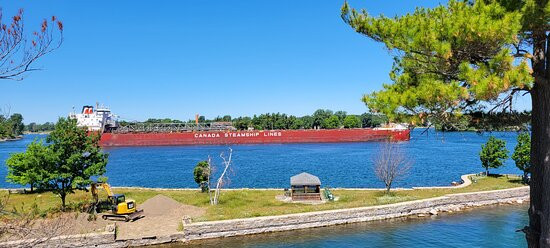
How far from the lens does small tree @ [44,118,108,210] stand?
56.4ft

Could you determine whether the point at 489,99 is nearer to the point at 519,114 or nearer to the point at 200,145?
the point at 519,114

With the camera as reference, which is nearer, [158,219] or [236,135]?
[158,219]

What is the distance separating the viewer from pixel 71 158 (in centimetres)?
1714

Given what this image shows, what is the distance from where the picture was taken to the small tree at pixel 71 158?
17188 millimetres

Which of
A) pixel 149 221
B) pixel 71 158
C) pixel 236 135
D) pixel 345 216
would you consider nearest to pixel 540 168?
pixel 345 216

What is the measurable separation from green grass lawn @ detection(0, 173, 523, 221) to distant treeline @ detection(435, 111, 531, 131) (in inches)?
452

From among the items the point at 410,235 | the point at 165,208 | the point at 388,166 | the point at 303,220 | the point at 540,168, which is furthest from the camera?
the point at 388,166

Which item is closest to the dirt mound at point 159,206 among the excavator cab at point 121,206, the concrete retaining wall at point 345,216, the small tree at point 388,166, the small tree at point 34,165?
the excavator cab at point 121,206

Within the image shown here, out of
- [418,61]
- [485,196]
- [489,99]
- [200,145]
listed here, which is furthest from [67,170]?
[200,145]

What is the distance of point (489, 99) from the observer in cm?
602

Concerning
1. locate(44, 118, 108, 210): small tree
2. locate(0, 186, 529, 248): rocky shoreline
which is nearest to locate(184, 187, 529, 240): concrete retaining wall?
locate(0, 186, 529, 248): rocky shoreline

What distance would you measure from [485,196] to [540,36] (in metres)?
17.1

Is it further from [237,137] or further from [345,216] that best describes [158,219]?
[237,137]

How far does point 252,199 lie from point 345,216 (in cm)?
547
